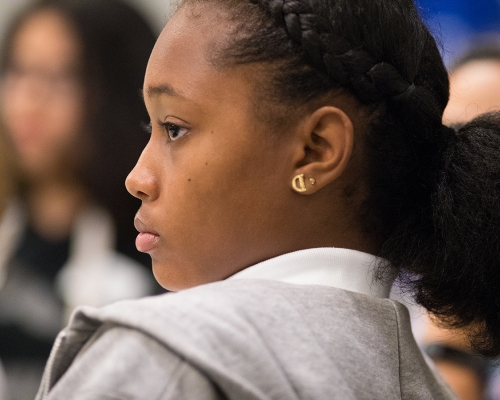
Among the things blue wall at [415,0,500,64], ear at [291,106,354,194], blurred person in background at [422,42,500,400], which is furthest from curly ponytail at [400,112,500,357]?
blue wall at [415,0,500,64]

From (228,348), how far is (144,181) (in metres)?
0.29

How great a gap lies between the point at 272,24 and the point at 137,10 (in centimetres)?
145

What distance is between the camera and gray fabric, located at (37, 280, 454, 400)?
65 cm

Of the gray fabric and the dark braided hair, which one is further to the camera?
the dark braided hair

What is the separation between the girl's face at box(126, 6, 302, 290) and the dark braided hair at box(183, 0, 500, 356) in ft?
0.10

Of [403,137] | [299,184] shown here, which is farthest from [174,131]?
[403,137]

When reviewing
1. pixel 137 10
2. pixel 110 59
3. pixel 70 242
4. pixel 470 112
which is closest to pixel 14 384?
pixel 70 242

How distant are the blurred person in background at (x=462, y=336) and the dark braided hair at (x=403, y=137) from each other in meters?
0.48

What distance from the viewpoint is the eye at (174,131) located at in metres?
0.87

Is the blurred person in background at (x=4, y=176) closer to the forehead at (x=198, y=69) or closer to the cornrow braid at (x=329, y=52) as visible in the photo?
the forehead at (x=198, y=69)

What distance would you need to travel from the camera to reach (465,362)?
153 centimetres

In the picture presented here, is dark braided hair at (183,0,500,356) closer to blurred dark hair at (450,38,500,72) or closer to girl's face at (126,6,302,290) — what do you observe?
girl's face at (126,6,302,290)

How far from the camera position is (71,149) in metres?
2.06

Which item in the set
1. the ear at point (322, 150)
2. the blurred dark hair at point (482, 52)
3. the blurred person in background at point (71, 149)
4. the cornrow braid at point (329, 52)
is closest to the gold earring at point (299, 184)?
the ear at point (322, 150)
